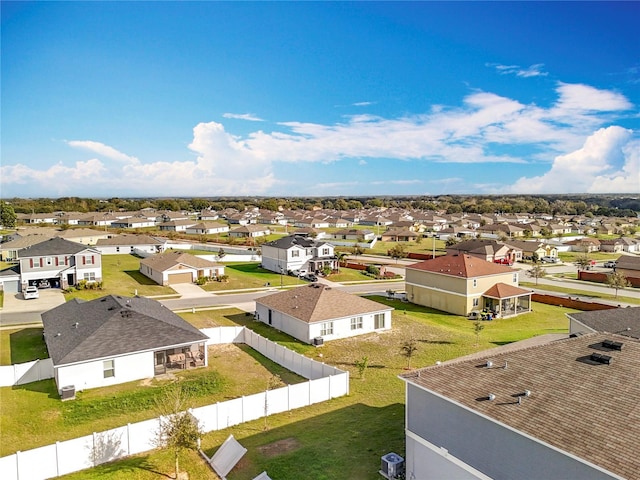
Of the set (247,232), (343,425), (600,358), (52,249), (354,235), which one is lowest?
(343,425)

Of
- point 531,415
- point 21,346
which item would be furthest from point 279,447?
point 21,346

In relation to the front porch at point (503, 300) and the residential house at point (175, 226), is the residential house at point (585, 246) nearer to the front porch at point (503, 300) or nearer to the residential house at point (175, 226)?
the front porch at point (503, 300)

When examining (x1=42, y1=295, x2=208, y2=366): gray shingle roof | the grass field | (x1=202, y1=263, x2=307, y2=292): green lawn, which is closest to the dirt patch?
the grass field

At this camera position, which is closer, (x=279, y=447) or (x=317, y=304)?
(x=279, y=447)

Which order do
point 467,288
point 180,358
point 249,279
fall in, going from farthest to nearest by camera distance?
point 249,279
point 467,288
point 180,358

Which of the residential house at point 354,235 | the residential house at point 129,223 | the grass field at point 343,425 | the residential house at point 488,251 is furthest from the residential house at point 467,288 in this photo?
the residential house at point 129,223

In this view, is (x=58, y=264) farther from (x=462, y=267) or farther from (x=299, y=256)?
(x=462, y=267)

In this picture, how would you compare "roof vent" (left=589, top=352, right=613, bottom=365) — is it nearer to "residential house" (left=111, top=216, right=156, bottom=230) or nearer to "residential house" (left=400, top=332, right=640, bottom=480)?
"residential house" (left=400, top=332, right=640, bottom=480)

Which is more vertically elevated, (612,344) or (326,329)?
(612,344)
